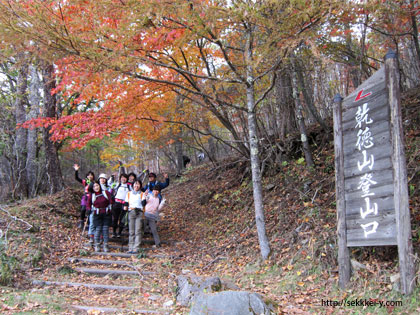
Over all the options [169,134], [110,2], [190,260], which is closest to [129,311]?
[190,260]

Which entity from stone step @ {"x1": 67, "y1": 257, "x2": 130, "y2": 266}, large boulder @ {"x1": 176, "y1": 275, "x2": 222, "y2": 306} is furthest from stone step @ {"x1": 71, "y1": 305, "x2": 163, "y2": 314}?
stone step @ {"x1": 67, "y1": 257, "x2": 130, "y2": 266}

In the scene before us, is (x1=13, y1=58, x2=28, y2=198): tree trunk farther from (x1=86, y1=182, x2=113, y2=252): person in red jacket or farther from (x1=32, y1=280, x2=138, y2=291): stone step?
(x1=32, y1=280, x2=138, y2=291): stone step

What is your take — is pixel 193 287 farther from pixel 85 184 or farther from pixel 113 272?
pixel 85 184

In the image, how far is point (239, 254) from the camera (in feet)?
23.4

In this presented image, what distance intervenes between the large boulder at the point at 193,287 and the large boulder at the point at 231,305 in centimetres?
49

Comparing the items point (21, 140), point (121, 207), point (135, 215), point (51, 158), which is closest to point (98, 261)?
point (135, 215)

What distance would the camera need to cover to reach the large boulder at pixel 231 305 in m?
4.05

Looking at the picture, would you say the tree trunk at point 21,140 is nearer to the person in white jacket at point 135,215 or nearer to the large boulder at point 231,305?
the person in white jacket at point 135,215

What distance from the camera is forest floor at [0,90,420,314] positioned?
461 cm

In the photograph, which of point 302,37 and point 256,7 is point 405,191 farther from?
point 256,7

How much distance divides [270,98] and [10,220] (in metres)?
8.67

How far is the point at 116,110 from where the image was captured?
8.50 m

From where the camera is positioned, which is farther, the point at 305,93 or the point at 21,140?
the point at 21,140

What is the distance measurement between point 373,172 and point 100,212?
261 inches
